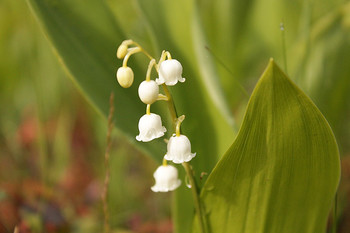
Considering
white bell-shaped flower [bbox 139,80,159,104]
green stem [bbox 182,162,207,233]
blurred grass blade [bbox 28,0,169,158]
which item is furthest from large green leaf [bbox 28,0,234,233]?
white bell-shaped flower [bbox 139,80,159,104]

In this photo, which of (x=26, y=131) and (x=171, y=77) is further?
(x=26, y=131)

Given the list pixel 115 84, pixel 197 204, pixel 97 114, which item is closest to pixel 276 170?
pixel 197 204

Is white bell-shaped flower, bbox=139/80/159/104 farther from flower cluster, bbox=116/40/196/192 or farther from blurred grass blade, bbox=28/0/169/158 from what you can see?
blurred grass blade, bbox=28/0/169/158

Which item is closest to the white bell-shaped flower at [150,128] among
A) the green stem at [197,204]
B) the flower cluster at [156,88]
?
the flower cluster at [156,88]

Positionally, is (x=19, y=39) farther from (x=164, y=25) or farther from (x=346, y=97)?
(x=346, y=97)

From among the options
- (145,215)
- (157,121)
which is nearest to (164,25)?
(157,121)

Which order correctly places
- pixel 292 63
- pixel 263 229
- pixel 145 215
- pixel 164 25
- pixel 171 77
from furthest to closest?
1. pixel 145 215
2. pixel 292 63
3. pixel 164 25
4. pixel 263 229
5. pixel 171 77

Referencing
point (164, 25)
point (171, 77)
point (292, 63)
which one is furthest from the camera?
point (292, 63)

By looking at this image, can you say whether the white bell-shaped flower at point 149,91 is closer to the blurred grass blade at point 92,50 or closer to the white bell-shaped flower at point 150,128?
the white bell-shaped flower at point 150,128
